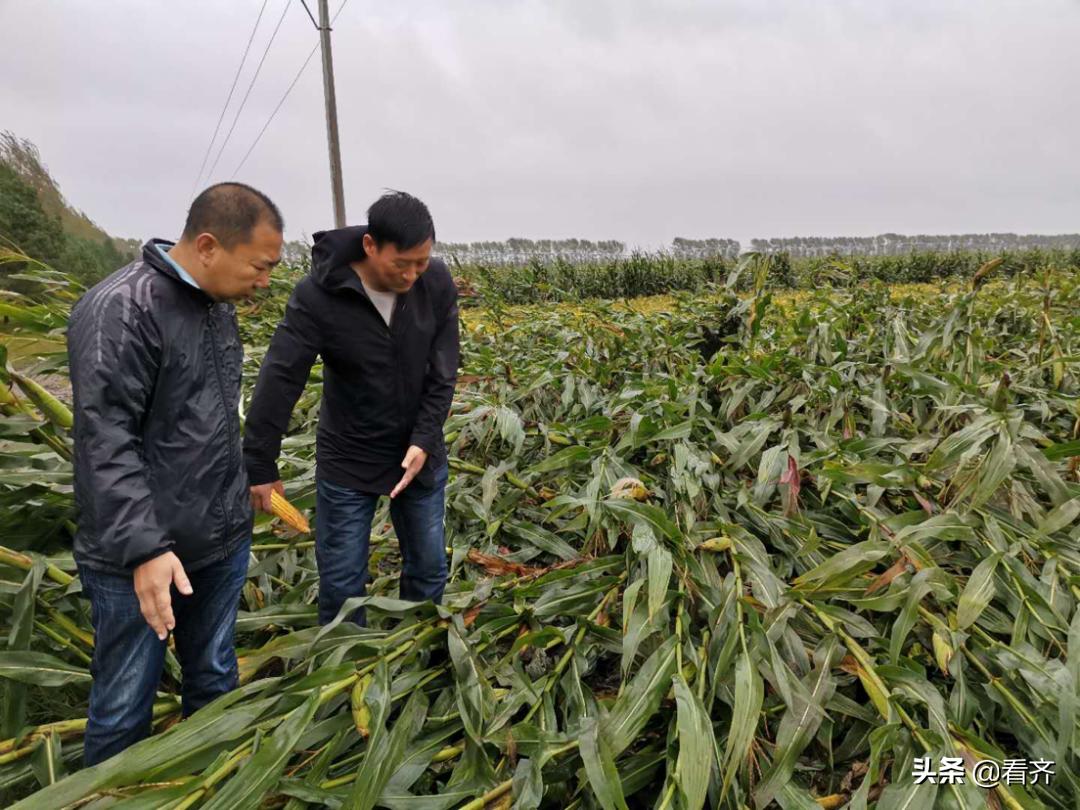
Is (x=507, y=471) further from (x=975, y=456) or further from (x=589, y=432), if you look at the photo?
(x=975, y=456)

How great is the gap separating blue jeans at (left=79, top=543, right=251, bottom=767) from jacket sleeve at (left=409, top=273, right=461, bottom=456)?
54 cm

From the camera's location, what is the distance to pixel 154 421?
1.09 metres

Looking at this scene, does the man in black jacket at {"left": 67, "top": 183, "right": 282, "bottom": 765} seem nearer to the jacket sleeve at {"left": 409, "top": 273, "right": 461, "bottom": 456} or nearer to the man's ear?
the man's ear

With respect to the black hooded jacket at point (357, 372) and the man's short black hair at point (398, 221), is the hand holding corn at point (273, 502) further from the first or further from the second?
the man's short black hair at point (398, 221)

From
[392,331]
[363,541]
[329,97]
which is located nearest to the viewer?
[392,331]

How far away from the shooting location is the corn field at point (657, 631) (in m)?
1.07

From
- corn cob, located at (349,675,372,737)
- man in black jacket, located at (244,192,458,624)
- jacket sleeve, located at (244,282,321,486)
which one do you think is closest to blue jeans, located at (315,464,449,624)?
man in black jacket, located at (244,192,458,624)

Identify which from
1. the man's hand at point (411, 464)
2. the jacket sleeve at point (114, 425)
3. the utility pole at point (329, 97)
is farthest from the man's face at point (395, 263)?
the utility pole at point (329, 97)

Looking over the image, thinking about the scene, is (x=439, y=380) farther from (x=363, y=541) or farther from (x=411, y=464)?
(x=363, y=541)

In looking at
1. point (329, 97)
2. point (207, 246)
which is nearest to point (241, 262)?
point (207, 246)

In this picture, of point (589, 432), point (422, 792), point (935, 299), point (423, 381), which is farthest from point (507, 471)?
point (935, 299)

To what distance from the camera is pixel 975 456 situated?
1667 millimetres

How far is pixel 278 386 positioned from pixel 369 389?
0.22 meters

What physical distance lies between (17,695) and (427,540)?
0.90 m
